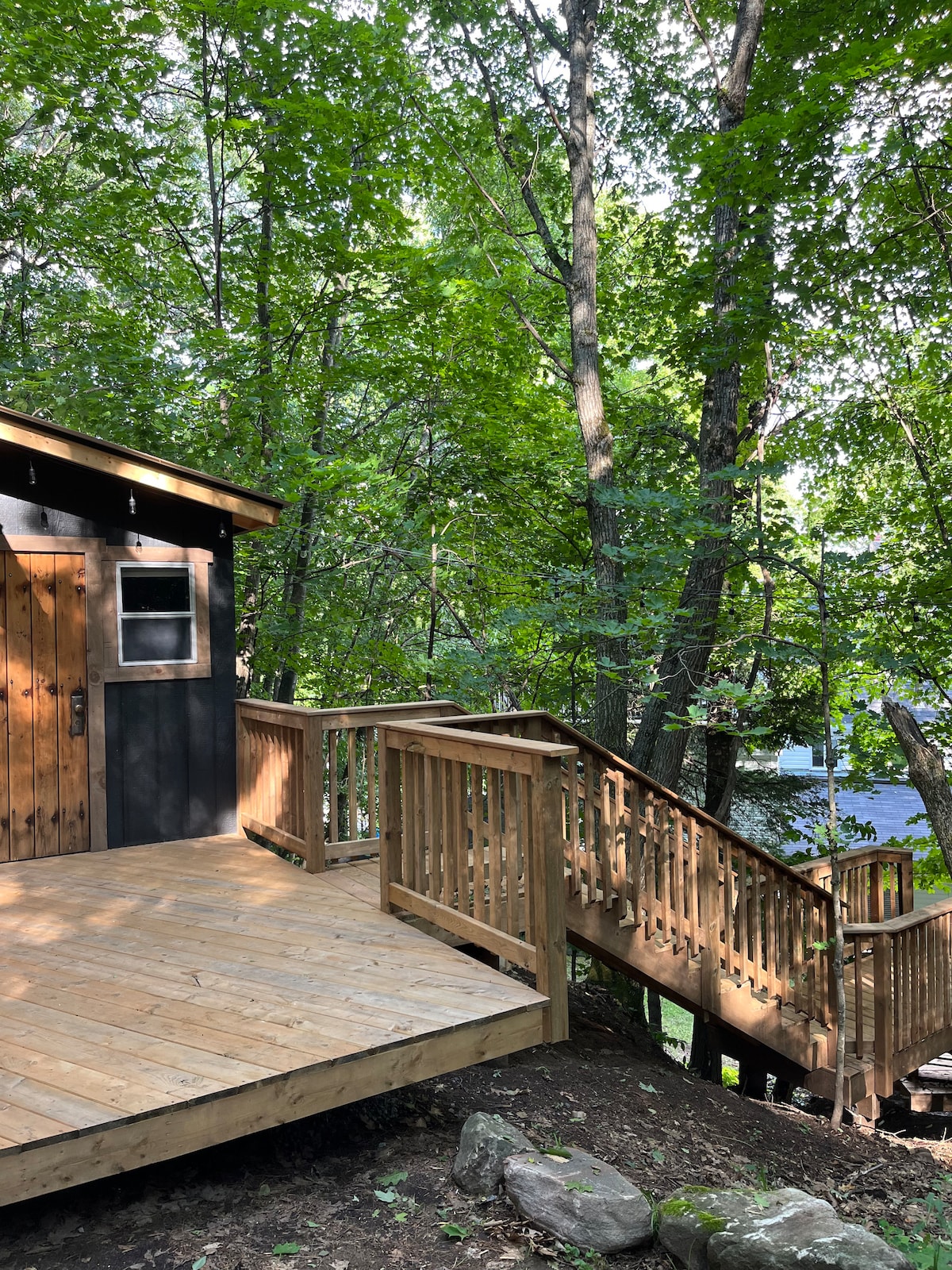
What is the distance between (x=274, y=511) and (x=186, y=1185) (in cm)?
416

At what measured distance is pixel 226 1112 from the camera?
2.70 meters

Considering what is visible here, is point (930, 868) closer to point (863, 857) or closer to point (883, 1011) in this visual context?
point (863, 857)

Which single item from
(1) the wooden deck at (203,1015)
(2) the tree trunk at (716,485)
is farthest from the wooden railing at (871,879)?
(1) the wooden deck at (203,1015)

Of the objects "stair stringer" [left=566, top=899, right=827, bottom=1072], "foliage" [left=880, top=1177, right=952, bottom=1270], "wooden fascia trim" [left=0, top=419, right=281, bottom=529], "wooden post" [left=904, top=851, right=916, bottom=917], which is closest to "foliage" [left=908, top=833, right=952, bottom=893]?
"wooden post" [left=904, top=851, right=916, bottom=917]

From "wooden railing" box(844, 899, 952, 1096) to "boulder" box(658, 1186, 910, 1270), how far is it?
346 centimetres

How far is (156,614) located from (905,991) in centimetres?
592

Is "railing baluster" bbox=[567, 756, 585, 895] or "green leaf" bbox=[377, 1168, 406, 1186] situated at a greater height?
"railing baluster" bbox=[567, 756, 585, 895]

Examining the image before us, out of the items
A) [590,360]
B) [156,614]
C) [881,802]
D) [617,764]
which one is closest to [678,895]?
[617,764]

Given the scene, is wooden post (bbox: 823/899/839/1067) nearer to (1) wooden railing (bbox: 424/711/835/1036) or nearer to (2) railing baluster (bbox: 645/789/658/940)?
(1) wooden railing (bbox: 424/711/835/1036)

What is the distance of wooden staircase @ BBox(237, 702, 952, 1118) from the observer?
3584 mm

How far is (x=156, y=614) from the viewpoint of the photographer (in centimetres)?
597

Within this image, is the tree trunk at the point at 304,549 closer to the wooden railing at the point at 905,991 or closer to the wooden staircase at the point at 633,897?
the wooden staircase at the point at 633,897

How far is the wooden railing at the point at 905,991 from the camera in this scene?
19.1 feet

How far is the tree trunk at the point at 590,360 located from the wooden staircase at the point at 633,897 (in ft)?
5.98
